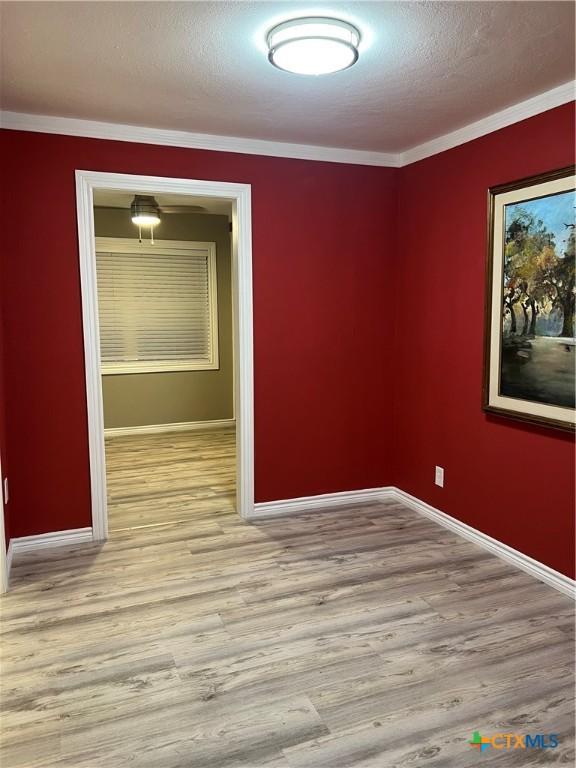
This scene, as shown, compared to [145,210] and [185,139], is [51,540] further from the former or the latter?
[145,210]

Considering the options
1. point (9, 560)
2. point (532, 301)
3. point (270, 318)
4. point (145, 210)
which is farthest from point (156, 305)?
point (532, 301)

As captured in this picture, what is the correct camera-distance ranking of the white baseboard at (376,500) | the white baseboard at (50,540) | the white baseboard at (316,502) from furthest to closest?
the white baseboard at (316,502)
the white baseboard at (50,540)
the white baseboard at (376,500)

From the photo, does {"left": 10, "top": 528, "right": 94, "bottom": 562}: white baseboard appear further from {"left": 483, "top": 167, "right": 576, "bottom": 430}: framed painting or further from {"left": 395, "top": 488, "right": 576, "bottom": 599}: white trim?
{"left": 483, "top": 167, "right": 576, "bottom": 430}: framed painting

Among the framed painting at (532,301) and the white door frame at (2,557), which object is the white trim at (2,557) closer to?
the white door frame at (2,557)

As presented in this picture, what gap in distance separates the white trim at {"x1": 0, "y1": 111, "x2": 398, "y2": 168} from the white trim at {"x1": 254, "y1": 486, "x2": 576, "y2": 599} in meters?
2.32

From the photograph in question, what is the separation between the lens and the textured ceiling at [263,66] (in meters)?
2.01

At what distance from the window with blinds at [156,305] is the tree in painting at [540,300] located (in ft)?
13.6

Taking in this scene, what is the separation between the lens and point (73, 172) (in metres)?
3.24

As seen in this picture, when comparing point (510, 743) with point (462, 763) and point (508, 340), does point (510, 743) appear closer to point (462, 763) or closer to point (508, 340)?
point (462, 763)

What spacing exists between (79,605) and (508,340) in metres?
2.59

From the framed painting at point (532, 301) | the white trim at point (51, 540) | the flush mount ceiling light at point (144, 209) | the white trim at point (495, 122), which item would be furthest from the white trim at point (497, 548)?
the flush mount ceiling light at point (144, 209)

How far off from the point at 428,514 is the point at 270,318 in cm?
170

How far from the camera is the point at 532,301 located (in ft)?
9.61

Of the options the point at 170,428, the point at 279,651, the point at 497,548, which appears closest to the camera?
the point at 279,651
